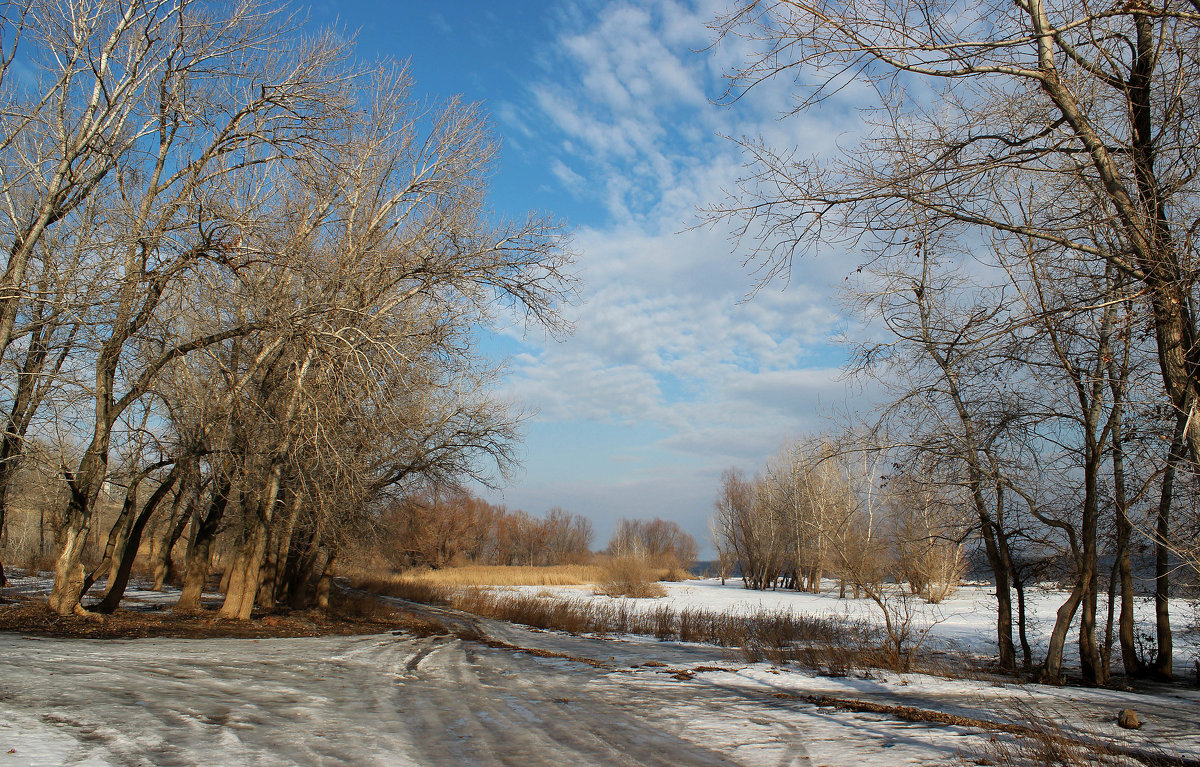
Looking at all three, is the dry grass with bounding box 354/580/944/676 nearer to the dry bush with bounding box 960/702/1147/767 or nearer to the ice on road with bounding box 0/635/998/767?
the ice on road with bounding box 0/635/998/767

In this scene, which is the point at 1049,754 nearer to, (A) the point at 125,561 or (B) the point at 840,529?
(B) the point at 840,529

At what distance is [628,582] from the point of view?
1458 inches

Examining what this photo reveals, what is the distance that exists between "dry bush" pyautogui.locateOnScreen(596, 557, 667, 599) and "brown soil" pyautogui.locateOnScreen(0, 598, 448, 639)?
1886 centimetres

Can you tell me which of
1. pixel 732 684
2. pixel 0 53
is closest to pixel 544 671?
pixel 732 684

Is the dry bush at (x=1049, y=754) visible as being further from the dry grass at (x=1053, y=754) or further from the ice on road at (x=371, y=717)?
the ice on road at (x=371, y=717)

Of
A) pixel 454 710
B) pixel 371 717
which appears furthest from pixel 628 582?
pixel 371 717

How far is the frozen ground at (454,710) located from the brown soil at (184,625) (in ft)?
3.34

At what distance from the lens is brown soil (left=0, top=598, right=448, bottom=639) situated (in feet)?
34.0

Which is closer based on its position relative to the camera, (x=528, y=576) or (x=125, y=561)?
(x=125, y=561)

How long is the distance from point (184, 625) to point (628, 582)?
26.8 m

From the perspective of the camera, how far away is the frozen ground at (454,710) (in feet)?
17.0

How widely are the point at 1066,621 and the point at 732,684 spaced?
21.1 ft

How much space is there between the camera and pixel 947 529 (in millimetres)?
14008

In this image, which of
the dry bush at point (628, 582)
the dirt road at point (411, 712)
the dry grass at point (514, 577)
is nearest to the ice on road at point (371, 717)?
the dirt road at point (411, 712)
